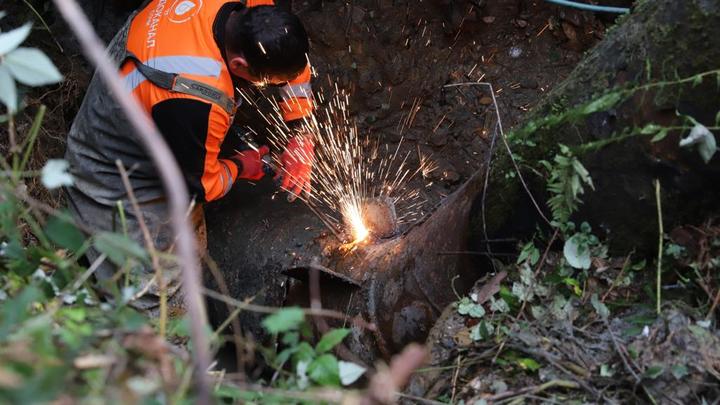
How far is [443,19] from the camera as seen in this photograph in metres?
4.38

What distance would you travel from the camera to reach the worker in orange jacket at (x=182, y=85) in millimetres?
2883

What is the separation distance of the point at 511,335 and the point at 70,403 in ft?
4.66

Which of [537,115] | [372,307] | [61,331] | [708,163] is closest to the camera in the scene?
[61,331]

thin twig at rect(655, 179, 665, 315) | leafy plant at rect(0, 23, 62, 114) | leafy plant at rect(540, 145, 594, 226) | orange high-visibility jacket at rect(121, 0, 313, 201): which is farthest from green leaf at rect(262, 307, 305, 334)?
orange high-visibility jacket at rect(121, 0, 313, 201)

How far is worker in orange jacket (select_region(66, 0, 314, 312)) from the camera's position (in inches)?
113

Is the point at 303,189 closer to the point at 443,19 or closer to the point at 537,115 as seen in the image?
the point at 443,19

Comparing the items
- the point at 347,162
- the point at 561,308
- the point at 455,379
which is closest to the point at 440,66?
the point at 347,162

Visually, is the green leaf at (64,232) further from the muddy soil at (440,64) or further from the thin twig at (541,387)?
the muddy soil at (440,64)

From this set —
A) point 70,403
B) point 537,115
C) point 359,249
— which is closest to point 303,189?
point 359,249

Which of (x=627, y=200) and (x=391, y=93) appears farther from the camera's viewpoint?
(x=391, y=93)

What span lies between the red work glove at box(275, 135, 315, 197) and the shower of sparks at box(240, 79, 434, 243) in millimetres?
148

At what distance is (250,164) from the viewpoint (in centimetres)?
364

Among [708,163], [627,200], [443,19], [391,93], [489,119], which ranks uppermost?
[708,163]

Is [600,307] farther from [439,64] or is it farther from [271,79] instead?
[439,64]
